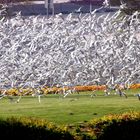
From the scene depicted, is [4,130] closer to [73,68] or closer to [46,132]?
[46,132]

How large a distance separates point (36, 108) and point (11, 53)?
90.5 inches

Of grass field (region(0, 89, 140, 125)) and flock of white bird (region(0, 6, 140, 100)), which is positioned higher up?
flock of white bird (region(0, 6, 140, 100))

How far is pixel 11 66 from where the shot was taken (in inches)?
447

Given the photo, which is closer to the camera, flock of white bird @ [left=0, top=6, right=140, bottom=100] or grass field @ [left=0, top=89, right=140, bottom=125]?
flock of white bird @ [left=0, top=6, right=140, bottom=100]

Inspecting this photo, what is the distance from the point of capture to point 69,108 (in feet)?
43.8

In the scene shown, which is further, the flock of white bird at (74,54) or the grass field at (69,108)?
the grass field at (69,108)

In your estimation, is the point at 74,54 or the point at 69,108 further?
the point at 69,108

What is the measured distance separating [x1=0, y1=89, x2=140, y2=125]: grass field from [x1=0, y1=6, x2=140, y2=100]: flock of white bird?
3.72 ft

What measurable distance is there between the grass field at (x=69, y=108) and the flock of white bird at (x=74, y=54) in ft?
3.72

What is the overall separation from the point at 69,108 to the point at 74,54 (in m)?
2.73

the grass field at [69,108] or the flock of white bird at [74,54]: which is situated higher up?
the flock of white bird at [74,54]

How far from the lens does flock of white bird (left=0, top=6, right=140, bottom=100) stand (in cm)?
1092

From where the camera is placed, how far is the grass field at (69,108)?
12484mm

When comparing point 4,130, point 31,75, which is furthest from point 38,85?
point 4,130
